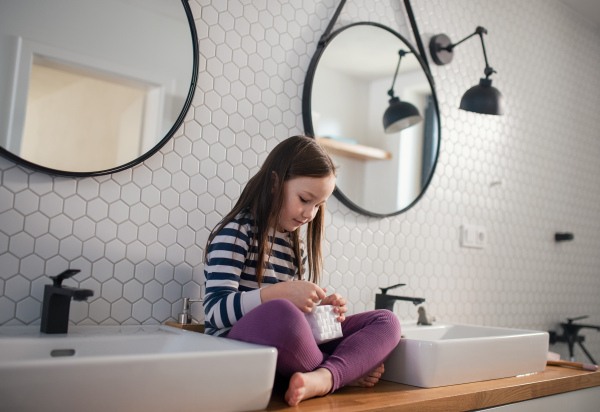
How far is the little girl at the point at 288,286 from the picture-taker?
3.42 ft

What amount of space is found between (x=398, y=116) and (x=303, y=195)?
0.74 m

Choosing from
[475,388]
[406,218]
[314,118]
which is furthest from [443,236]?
[475,388]

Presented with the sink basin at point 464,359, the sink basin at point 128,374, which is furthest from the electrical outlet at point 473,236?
the sink basin at point 128,374

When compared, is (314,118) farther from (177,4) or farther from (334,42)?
(177,4)

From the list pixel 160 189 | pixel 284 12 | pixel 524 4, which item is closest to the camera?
pixel 160 189

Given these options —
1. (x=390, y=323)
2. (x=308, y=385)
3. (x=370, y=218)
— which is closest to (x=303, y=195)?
(x=390, y=323)

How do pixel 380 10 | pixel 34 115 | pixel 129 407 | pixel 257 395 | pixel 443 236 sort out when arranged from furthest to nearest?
pixel 443 236
pixel 380 10
pixel 34 115
pixel 257 395
pixel 129 407

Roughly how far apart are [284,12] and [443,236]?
99 cm

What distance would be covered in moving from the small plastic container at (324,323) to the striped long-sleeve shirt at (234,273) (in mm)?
116

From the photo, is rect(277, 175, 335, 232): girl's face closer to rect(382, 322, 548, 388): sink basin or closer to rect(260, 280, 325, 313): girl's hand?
rect(260, 280, 325, 313): girl's hand

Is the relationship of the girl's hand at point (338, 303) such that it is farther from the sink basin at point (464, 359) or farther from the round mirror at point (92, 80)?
the round mirror at point (92, 80)

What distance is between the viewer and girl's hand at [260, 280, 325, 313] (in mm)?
1139

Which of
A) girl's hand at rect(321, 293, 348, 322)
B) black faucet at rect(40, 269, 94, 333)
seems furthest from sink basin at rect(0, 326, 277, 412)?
girl's hand at rect(321, 293, 348, 322)

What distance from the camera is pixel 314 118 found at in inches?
66.8
